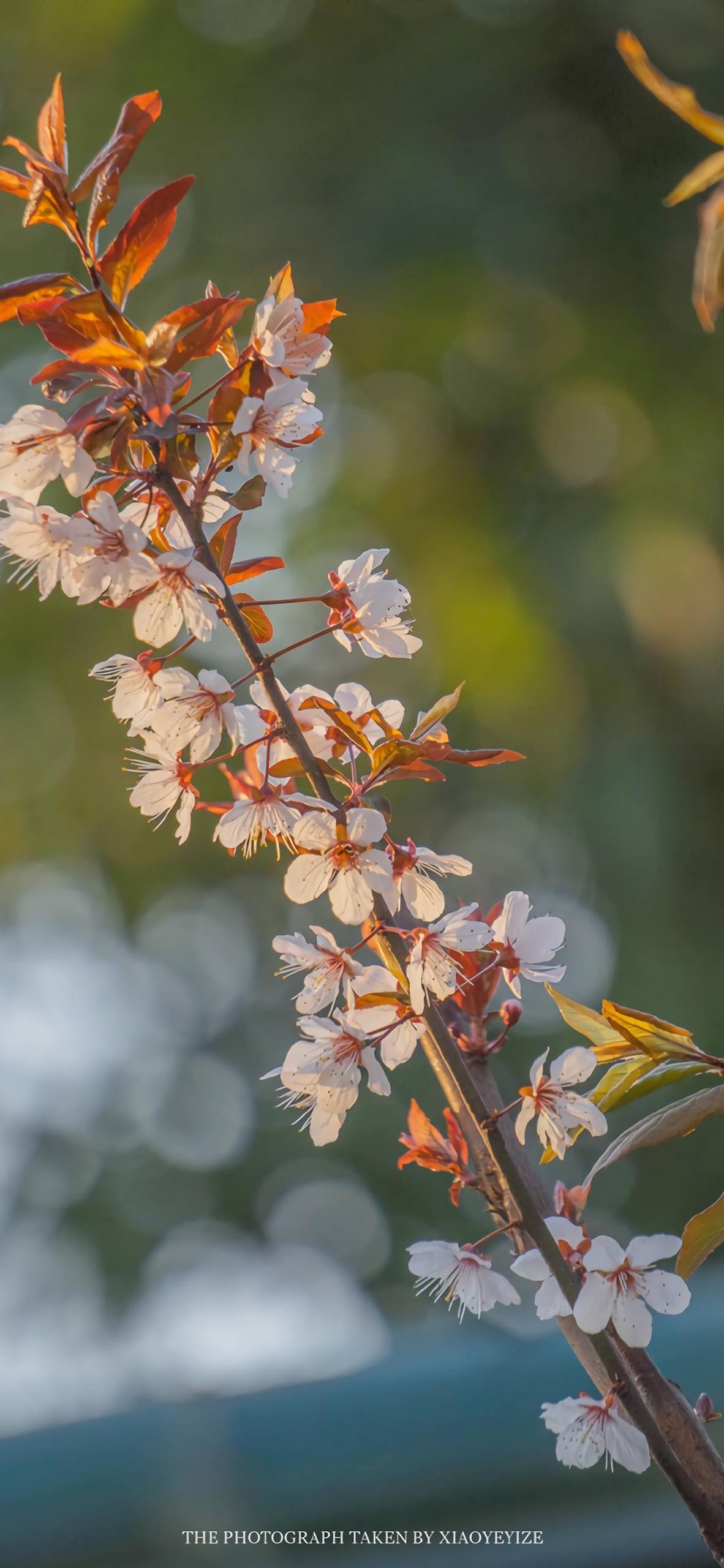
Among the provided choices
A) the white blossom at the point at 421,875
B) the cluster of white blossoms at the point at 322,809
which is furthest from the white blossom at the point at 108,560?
the white blossom at the point at 421,875

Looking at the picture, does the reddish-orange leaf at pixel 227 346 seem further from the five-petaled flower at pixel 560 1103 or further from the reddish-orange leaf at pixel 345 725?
the five-petaled flower at pixel 560 1103

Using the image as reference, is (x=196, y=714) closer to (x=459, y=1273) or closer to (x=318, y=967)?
(x=318, y=967)

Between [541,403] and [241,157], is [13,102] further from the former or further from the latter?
[541,403]

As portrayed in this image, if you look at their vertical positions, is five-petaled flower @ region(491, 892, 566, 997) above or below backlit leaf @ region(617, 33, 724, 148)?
below

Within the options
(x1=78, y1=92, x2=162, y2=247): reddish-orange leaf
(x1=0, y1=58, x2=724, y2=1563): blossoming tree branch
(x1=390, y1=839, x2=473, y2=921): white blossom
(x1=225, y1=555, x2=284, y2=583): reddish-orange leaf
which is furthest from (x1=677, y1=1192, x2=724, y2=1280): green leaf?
(x1=78, y1=92, x2=162, y2=247): reddish-orange leaf

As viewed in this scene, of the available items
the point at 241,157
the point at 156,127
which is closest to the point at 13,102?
the point at 156,127

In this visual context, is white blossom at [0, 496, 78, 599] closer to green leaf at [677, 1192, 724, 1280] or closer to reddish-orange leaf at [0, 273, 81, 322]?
reddish-orange leaf at [0, 273, 81, 322]

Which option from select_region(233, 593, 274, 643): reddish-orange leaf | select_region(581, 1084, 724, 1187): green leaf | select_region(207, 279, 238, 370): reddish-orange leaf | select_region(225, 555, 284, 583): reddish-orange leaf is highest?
select_region(207, 279, 238, 370): reddish-orange leaf
